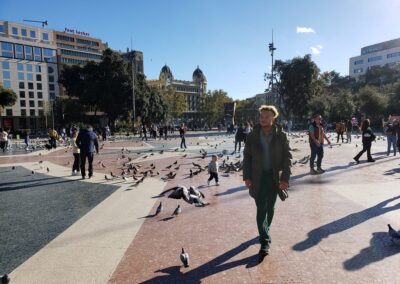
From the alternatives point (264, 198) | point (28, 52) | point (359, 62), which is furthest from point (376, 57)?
point (264, 198)

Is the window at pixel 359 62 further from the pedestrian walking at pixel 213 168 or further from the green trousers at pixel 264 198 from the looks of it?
the green trousers at pixel 264 198

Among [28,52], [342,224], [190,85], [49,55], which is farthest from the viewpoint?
[190,85]

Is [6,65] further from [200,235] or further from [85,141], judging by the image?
[200,235]

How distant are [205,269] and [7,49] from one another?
298ft

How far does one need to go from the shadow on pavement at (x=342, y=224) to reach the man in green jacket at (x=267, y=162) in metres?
0.75

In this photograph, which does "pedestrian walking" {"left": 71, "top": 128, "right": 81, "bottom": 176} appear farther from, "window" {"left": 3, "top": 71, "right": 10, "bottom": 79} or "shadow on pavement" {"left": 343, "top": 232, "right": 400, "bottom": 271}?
"window" {"left": 3, "top": 71, "right": 10, "bottom": 79}

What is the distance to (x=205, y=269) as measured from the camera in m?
3.79

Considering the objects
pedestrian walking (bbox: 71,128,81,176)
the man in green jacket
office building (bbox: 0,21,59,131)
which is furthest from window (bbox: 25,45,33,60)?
the man in green jacket

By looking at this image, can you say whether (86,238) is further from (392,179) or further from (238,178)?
(392,179)

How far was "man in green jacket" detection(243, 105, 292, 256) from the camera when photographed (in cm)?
400

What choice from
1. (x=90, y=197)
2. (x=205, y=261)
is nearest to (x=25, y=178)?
(x=90, y=197)

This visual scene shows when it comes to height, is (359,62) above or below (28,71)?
above

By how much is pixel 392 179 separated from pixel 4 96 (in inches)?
1834

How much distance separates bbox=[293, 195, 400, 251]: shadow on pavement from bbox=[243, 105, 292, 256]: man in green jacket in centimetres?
75
